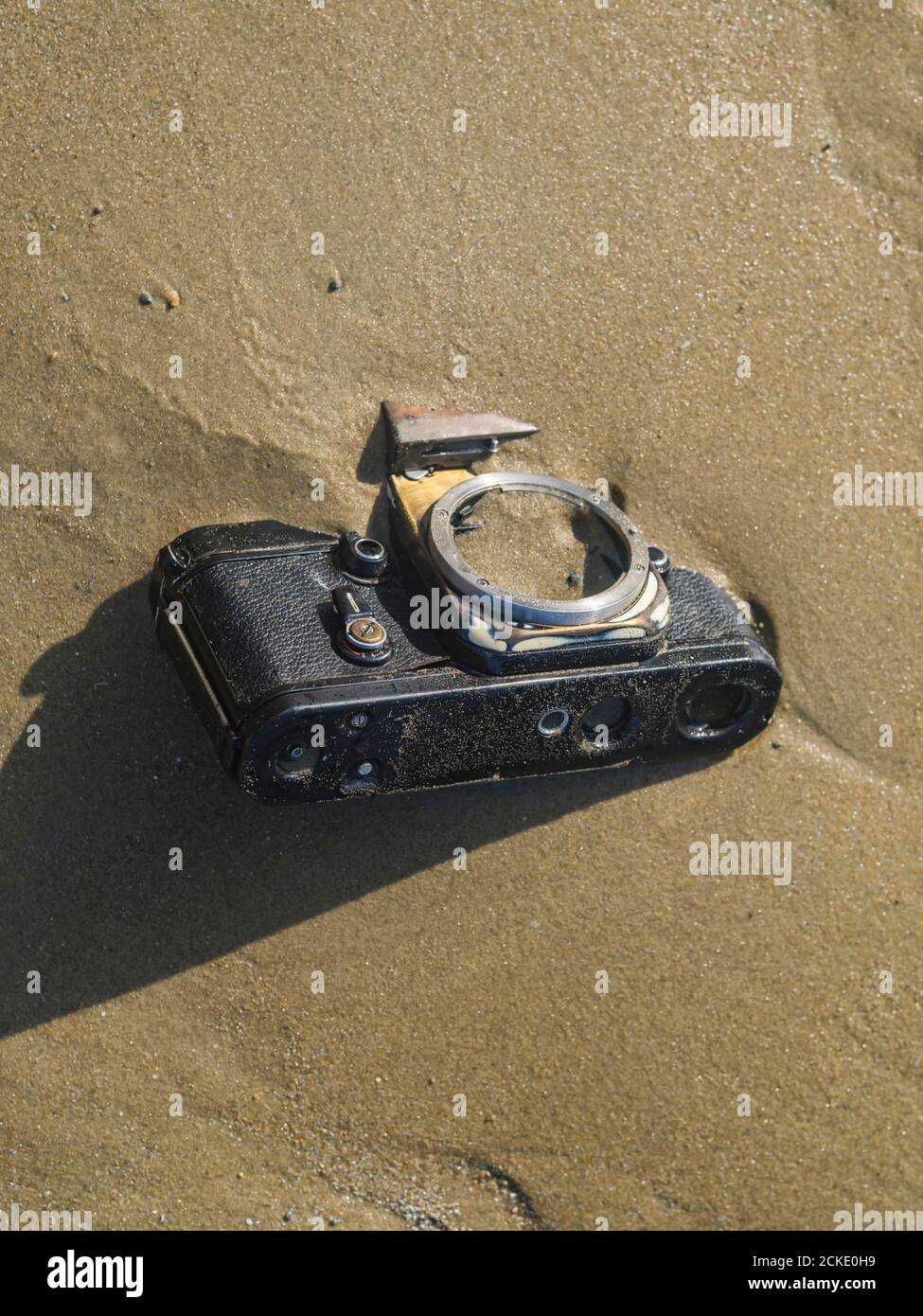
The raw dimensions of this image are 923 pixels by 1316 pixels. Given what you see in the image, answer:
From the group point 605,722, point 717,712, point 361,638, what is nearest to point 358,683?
point 361,638

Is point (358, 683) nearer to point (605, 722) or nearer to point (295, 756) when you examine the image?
point (295, 756)

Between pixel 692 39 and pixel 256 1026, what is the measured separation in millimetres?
3334

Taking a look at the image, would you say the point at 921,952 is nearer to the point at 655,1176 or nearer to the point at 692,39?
the point at 655,1176

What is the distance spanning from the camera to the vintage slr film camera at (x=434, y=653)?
3625mm

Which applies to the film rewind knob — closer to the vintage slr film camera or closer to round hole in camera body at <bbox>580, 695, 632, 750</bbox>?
the vintage slr film camera

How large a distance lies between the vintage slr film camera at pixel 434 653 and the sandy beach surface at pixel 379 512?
29 centimetres

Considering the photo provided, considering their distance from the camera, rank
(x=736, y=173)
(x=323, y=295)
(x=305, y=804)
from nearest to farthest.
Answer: (x=305, y=804)
(x=323, y=295)
(x=736, y=173)

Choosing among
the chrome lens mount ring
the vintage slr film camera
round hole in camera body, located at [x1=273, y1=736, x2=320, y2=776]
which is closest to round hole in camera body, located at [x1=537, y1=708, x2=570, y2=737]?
the vintage slr film camera

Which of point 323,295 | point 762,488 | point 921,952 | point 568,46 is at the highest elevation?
point 568,46

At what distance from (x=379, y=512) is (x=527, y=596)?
0.64 metres

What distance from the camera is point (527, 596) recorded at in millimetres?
3801

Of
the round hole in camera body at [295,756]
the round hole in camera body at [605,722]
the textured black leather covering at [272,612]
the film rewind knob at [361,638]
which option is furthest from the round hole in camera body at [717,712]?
the round hole in camera body at [295,756]

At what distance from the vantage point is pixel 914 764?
444 cm

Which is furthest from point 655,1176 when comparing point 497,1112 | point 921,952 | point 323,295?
point 323,295
